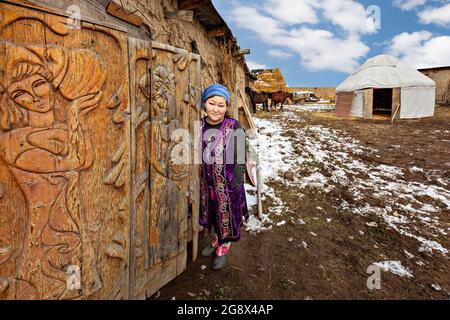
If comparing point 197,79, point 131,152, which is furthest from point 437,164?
point 131,152

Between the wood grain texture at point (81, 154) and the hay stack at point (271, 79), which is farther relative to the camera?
the hay stack at point (271, 79)

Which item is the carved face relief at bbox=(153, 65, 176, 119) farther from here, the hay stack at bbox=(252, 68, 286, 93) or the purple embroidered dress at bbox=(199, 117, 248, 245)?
the hay stack at bbox=(252, 68, 286, 93)

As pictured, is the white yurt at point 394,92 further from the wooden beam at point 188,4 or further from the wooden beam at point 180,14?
the wooden beam at point 180,14

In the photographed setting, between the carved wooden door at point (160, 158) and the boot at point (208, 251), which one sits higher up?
the carved wooden door at point (160, 158)

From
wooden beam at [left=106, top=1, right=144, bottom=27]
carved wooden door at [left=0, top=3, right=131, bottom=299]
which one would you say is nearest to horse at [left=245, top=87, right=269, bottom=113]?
wooden beam at [left=106, top=1, right=144, bottom=27]

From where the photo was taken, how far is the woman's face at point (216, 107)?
1841 mm

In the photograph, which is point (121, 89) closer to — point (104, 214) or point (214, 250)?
point (104, 214)

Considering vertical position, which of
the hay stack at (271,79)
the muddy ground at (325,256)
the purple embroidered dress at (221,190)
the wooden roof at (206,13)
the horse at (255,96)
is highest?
the hay stack at (271,79)

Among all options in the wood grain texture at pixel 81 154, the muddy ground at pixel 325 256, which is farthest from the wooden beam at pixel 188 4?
the muddy ground at pixel 325 256

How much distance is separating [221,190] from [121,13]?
1.53 metres

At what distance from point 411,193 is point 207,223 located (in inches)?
145

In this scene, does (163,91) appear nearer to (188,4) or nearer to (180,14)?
(180,14)

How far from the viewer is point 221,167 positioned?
78.4 inches

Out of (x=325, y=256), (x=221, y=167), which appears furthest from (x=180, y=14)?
(x=325, y=256)
